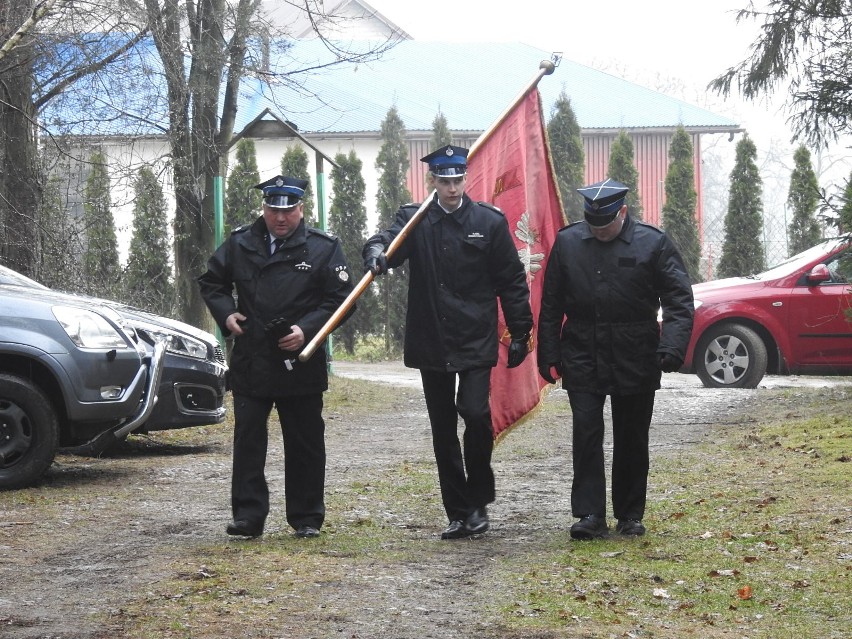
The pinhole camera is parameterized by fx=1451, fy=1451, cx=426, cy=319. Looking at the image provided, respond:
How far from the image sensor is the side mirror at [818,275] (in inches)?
663

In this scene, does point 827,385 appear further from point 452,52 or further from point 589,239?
point 452,52

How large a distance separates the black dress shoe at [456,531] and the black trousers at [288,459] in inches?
26.4

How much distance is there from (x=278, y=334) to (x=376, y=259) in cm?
65

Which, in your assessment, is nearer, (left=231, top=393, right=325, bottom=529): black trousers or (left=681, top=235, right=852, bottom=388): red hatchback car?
(left=231, top=393, right=325, bottom=529): black trousers

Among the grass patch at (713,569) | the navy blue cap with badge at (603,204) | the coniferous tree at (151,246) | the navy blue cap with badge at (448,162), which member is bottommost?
the grass patch at (713,569)

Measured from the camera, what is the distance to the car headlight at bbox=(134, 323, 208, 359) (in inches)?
471

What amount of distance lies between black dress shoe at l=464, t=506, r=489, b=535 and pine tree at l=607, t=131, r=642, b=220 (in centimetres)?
2506

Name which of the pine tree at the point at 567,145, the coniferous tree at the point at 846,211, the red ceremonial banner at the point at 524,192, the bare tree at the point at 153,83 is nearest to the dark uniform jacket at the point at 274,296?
the red ceremonial banner at the point at 524,192

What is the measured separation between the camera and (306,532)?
7684 millimetres

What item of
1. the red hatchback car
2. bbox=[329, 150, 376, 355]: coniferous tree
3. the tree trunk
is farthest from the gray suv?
bbox=[329, 150, 376, 355]: coniferous tree

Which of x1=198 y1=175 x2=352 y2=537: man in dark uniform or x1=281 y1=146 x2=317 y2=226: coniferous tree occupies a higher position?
x1=281 y1=146 x2=317 y2=226: coniferous tree

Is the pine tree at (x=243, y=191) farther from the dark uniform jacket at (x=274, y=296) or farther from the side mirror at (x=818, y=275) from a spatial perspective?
the dark uniform jacket at (x=274, y=296)

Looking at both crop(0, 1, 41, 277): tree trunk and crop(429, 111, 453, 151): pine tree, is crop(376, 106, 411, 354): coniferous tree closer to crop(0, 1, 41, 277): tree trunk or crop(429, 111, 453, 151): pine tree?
crop(429, 111, 453, 151): pine tree

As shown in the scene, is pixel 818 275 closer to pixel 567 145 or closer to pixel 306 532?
pixel 306 532
